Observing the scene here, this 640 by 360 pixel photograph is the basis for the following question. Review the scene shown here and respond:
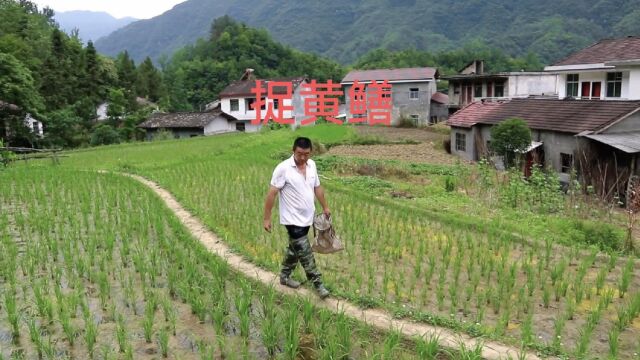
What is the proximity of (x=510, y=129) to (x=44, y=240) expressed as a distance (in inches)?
610

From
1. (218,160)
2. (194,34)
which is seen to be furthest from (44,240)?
(194,34)

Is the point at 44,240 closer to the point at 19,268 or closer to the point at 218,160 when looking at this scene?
the point at 19,268

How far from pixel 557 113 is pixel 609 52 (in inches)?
295

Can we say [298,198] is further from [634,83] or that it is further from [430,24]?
[430,24]

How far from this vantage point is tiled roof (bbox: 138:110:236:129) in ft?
123

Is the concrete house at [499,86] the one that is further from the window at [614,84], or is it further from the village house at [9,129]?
the village house at [9,129]

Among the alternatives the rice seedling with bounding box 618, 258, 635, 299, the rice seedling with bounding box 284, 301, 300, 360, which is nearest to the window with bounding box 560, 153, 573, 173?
the rice seedling with bounding box 618, 258, 635, 299

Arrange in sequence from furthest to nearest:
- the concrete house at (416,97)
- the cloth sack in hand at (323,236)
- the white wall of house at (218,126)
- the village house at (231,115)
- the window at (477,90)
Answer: the concrete house at (416,97) < the white wall of house at (218,126) < the village house at (231,115) < the window at (477,90) < the cloth sack in hand at (323,236)

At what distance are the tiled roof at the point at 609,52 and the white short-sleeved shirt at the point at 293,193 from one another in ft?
68.2

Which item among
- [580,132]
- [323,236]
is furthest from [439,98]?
[323,236]

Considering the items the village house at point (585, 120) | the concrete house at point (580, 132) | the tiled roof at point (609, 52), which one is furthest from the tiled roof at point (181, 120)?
the tiled roof at point (609, 52)

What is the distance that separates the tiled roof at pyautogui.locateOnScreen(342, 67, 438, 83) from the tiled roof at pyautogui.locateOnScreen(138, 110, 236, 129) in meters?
11.6

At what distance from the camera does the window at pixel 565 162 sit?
56.7 ft

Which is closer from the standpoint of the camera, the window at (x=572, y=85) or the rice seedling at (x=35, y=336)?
the rice seedling at (x=35, y=336)
